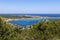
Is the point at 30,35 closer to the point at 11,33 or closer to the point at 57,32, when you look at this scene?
the point at 57,32

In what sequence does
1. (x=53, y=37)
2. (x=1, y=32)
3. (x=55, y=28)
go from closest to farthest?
(x=1, y=32) → (x=53, y=37) → (x=55, y=28)

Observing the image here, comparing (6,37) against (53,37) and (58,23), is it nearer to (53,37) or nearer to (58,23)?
(53,37)

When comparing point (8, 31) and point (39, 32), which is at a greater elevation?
point (8, 31)

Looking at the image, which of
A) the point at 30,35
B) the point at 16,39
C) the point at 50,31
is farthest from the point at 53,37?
the point at 16,39

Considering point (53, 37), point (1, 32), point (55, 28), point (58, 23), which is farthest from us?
point (58, 23)

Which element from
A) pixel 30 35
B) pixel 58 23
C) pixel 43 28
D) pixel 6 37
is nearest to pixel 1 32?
pixel 6 37

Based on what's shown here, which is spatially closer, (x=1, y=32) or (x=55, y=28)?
(x=1, y=32)

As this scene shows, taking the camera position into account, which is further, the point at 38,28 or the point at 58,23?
the point at 58,23

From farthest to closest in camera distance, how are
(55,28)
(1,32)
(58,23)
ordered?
(58,23) < (55,28) < (1,32)

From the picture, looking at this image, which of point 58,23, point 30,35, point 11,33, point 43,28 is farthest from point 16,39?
point 58,23
